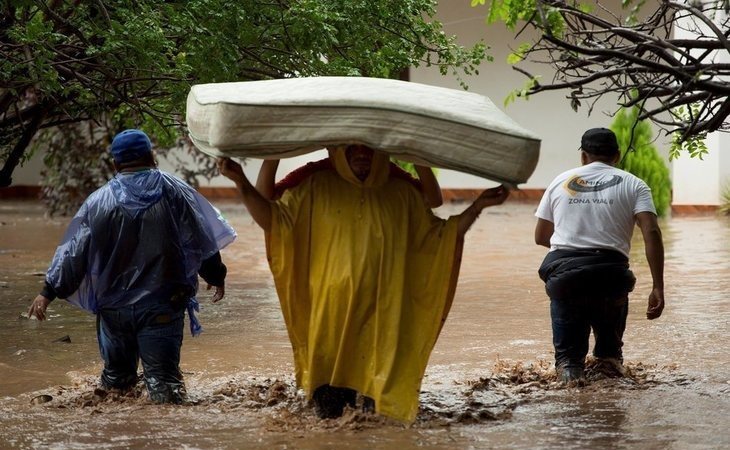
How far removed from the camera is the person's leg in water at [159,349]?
252 inches

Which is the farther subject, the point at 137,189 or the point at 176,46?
the point at 176,46

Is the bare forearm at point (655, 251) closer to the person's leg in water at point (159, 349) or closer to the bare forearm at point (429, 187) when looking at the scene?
the bare forearm at point (429, 187)

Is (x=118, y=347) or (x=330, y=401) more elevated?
(x=118, y=347)

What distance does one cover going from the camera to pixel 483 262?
46.2ft

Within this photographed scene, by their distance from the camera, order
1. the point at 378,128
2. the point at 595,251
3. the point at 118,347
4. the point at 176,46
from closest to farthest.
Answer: the point at 378,128, the point at 118,347, the point at 595,251, the point at 176,46

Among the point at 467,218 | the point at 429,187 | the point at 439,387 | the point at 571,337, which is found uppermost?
the point at 429,187

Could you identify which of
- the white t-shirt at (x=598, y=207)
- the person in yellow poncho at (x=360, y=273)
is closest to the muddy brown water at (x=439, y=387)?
the person in yellow poncho at (x=360, y=273)

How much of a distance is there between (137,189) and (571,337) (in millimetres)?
2577

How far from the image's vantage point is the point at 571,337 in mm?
6805

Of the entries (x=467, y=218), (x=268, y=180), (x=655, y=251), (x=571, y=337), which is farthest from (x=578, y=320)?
(x=268, y=180)

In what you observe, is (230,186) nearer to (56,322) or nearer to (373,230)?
(56,322)

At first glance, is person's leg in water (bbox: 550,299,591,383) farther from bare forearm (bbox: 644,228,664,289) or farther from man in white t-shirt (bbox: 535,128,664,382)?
bare forearm (bbox: 644,228,664,289)

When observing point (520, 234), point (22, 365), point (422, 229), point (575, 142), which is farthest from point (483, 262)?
point (575, 142)

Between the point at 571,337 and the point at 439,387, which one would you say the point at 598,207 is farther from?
the point at 439,387
